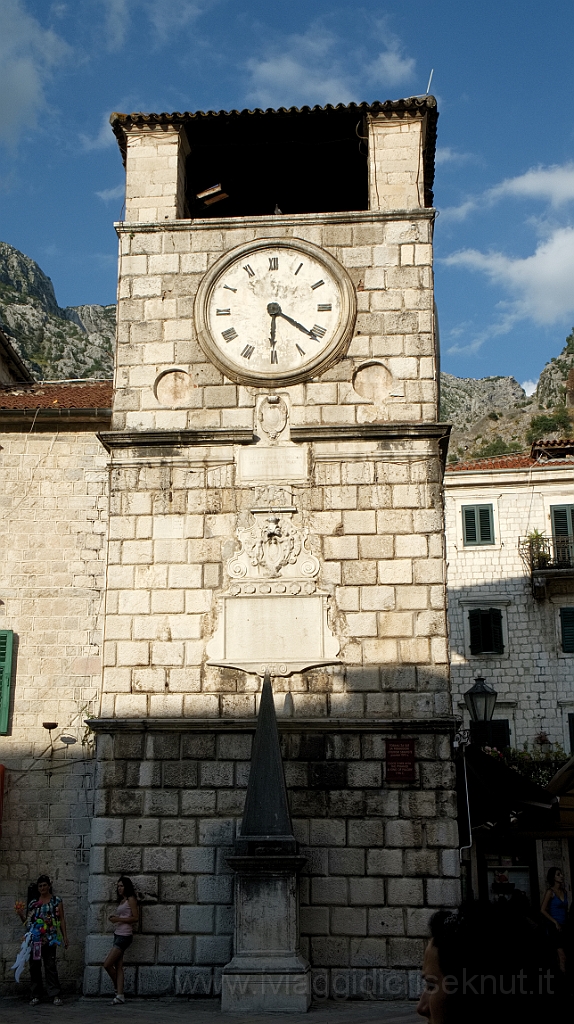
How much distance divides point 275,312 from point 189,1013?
7.48m

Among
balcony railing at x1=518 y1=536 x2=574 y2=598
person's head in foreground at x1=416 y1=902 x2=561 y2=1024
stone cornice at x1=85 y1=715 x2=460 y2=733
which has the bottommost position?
person's head in foreground at x1=416 y1=902 x2=561 y2=1024

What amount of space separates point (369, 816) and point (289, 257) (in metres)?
6.44

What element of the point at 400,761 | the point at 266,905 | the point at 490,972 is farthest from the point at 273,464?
the point at 490,972

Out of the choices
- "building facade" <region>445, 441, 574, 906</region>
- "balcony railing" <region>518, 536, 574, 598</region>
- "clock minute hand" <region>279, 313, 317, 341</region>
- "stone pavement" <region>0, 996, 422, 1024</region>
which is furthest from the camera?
"balcony railing" <region>518, 536, 574, 598</region>

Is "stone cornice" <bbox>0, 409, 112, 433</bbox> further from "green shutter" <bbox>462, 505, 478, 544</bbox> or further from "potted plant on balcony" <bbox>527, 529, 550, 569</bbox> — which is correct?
"green shutter" <bbox>462, 505, 478, 544</bbox>

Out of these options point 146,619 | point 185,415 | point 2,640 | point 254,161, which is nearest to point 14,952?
point 2,640

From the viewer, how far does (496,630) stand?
2738cm

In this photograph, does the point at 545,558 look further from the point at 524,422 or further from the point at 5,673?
the point at 524,422

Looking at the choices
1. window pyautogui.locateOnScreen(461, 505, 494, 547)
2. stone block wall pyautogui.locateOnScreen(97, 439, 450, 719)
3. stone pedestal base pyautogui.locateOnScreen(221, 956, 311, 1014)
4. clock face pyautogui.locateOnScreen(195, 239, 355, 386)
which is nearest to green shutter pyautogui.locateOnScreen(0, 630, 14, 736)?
stone block wall pyautogui.locateOnScreen(97, 439, 450, 719)

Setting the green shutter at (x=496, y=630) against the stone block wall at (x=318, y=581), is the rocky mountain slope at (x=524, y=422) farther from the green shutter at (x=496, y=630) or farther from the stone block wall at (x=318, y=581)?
the stone block wall at (x=318, y=581)

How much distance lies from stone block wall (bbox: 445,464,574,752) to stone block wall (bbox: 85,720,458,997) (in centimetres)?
1544

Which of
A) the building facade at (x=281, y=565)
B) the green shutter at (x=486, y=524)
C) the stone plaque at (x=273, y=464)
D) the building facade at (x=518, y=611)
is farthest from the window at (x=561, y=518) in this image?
the stone plaque at (x=273, y=464)

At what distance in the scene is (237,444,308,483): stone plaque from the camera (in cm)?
1171

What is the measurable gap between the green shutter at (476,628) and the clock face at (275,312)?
16.7m
